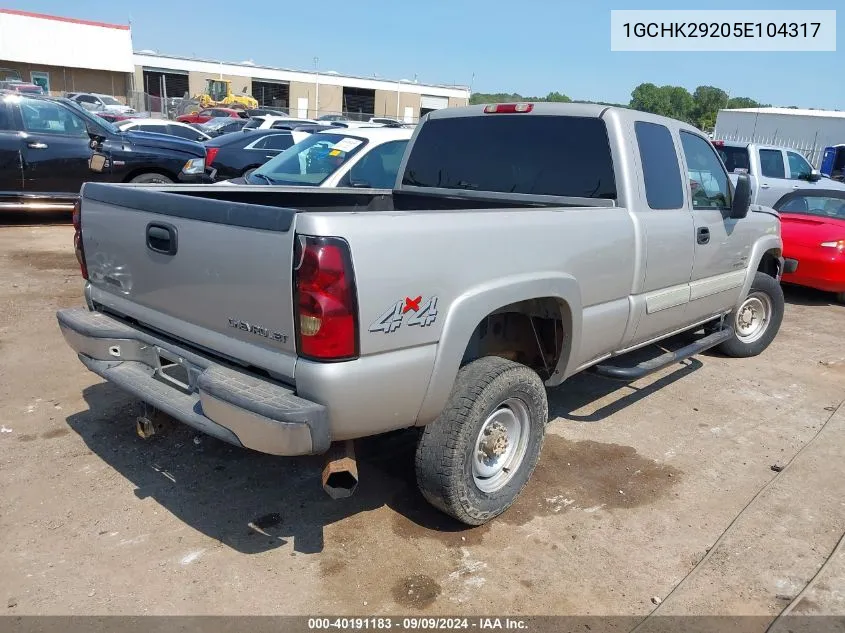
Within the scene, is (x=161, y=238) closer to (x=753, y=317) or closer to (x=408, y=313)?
(x=408, y=313)

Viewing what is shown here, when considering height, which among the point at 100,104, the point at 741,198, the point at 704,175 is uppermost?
the point at 100,104

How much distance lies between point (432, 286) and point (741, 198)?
3208 mm

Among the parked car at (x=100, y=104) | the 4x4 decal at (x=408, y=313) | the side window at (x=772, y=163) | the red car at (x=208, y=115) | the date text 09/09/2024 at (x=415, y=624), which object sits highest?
the parked car at (x=100, y=104)

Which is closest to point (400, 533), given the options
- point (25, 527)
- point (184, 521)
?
point (184, 521)

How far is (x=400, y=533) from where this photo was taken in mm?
3336

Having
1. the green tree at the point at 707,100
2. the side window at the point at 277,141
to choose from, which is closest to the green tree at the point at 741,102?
the green tree at the point at 707,100

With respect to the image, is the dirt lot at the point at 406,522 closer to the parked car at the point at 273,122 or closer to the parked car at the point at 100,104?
the parked car at the point at 273,122

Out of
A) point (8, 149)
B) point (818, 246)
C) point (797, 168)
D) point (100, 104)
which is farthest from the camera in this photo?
point (100, 104)

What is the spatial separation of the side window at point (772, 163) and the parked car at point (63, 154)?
401 inches

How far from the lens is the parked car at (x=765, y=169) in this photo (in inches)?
492

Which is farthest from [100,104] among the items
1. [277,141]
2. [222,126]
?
[277,141]

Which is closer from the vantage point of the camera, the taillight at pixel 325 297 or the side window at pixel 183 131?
the taillight at pixel 325 297

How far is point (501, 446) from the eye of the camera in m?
3.46

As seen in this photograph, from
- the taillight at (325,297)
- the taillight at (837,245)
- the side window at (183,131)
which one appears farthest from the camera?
the side window at (183,131)
